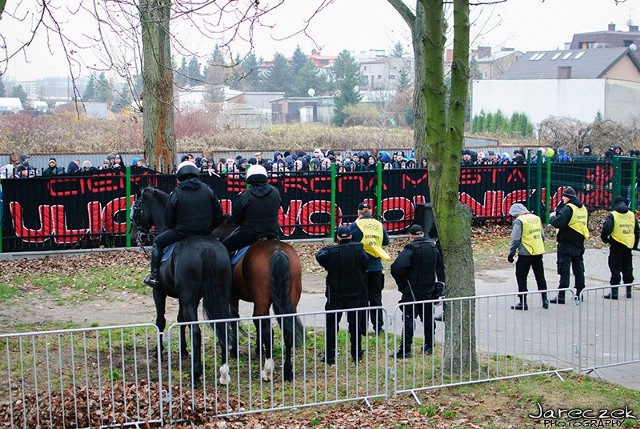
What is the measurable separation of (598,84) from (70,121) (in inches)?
1516

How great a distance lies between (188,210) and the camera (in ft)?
35.4

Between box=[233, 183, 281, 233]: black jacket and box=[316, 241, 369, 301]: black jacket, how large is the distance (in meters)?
0.83

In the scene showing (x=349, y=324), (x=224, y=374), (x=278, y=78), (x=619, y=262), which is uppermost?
(x=278, y=78)

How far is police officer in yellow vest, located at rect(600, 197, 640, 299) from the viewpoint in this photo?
1558cm

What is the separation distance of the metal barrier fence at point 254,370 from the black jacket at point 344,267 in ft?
1.74

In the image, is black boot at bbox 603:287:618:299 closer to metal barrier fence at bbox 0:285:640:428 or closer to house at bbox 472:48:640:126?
metal barrier fence at bbox 0:285:640:428

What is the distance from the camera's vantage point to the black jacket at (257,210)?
11.0 meters

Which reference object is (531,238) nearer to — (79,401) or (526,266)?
(526,266)

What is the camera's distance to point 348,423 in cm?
857

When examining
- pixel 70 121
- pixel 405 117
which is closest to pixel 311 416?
pixel 70 121

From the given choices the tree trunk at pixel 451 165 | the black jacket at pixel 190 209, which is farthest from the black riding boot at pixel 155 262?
the tree trunk at pixel 451 165

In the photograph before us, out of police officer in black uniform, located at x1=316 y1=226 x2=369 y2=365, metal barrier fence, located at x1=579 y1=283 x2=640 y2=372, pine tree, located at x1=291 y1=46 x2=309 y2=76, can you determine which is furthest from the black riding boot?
pine tree, located at x1=291 y1=46 x2=309 y2=76

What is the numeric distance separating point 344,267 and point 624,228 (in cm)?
655

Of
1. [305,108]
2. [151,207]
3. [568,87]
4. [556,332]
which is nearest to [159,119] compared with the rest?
[151,207]
